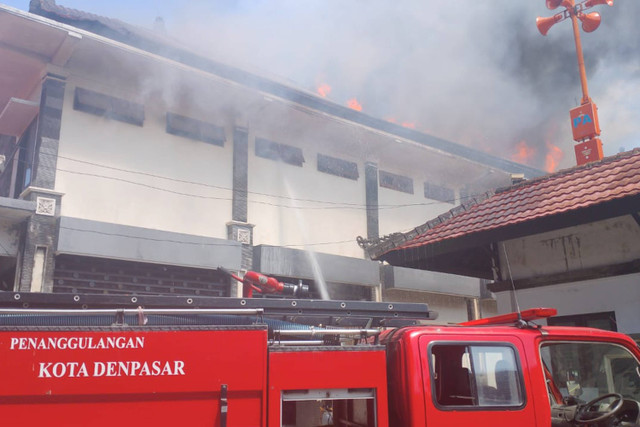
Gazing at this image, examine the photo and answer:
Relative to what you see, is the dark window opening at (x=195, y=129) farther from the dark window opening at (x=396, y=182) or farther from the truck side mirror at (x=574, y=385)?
the truck side mirror at (x=574, y=385)

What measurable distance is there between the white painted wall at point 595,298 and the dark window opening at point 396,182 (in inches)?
429

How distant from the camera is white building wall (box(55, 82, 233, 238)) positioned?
12344mm

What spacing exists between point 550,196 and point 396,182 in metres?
11.9

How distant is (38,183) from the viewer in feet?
38.2

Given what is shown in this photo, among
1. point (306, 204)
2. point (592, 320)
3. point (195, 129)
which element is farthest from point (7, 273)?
point (592, 320)

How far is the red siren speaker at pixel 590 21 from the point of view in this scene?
1121cm

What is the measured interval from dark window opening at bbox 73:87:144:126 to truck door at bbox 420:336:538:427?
37.3 feet

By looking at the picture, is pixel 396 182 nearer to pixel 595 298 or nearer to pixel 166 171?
pixel 166 171

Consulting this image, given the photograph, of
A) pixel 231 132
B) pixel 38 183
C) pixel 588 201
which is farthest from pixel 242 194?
pixel 588 201

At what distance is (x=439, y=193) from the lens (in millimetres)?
20578

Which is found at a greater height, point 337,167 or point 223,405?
point 337,167

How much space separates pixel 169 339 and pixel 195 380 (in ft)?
0.92

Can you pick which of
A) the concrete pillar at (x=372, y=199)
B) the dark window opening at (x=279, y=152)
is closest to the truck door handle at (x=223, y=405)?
the dark window opening at (x=279, y=152)

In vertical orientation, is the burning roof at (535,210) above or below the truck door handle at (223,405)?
above
